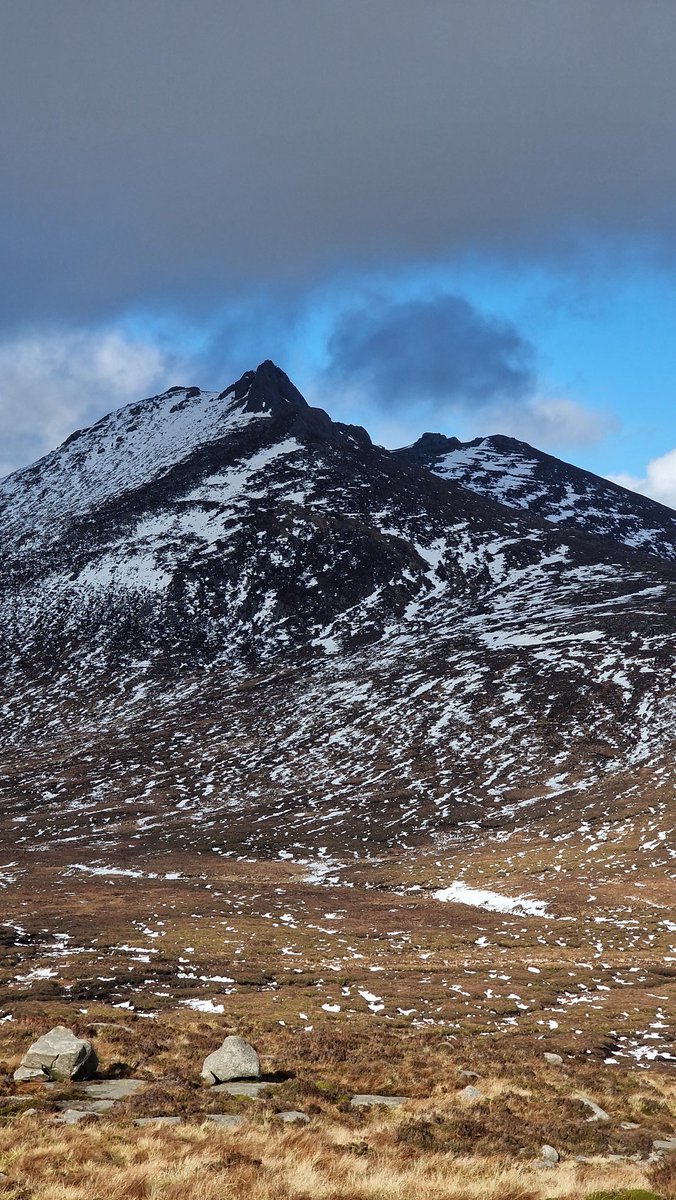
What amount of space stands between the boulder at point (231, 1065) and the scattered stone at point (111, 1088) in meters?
1.54

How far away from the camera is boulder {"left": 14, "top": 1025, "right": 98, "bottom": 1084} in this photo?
1736 cm

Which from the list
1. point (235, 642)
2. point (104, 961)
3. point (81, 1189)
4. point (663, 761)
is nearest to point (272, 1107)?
point (81, 1189)

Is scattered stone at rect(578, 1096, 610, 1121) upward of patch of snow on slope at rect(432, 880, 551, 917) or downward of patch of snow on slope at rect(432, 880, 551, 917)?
upward

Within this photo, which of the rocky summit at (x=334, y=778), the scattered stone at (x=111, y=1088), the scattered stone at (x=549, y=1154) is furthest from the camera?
the rocky summit at (x=334, y=778)

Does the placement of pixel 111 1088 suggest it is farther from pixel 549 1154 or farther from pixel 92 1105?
pixel 549 1154

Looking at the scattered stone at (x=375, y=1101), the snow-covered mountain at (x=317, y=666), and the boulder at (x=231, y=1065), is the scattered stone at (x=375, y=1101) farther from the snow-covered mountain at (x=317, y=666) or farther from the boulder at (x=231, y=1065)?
the snow-covered mountain at (x=317, y=666)

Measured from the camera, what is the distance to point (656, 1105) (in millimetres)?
18359

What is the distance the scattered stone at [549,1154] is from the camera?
561 inches

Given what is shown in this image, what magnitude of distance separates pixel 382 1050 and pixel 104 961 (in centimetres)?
1628

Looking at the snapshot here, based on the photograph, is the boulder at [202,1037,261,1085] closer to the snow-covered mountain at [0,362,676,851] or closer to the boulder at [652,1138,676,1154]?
the boulder at [652,1138,676,1154]

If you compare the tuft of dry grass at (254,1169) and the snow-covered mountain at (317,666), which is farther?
the snow-covered mountain at (317,666)

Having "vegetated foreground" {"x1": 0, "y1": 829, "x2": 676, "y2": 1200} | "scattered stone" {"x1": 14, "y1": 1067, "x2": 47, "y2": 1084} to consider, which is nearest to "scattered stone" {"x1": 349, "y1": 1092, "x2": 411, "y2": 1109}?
"vegetated foreground" {"x1": 0, "y1": 829, "x2": 676, "y2": 1200}

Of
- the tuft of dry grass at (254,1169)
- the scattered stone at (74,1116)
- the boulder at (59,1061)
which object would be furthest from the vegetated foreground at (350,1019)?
the boulder at (59,1061)

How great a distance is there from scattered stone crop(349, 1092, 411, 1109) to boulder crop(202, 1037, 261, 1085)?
8.26 feet
